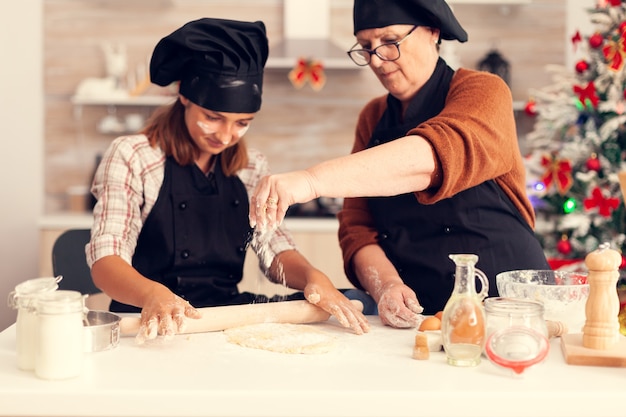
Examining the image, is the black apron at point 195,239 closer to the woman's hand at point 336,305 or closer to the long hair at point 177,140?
the long hair at point 177,140

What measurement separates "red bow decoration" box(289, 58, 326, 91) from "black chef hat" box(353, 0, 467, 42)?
2466mm

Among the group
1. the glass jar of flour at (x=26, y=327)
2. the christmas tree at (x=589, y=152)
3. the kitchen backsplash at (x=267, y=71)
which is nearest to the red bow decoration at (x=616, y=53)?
the christmas tree at (x=589, y=152)

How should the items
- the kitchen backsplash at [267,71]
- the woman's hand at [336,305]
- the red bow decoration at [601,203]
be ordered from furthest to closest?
the kitchen backsplash at [267,71], the red bow decoration at [601,203], the woman's hand at [336,305]

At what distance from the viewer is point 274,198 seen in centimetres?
149

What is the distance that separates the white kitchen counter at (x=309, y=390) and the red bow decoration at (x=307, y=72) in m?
3.23

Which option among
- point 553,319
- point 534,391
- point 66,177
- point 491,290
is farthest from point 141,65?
point 534,391

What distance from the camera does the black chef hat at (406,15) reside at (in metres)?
1.88

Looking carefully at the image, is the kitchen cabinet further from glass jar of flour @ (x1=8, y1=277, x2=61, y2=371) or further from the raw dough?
glass jar of flour @ (x1=8, y1=277, x2=61, y2=371)

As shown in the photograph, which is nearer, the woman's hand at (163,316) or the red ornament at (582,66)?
the woman's hand at (163,316)

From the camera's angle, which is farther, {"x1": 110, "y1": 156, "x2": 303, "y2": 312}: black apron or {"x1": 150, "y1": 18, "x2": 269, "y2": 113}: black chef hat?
{"x1": 110, "y1": 156, "x2": 303, "y2": 312}: black apron

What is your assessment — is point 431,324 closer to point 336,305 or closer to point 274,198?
point 336,305

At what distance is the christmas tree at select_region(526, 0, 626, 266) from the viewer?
3.65m

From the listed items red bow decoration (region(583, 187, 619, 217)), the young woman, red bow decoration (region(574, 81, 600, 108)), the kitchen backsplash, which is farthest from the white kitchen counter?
the kitchen backsplash

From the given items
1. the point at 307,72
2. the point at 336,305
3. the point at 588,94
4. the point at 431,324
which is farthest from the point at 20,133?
the point at 431,324
